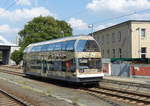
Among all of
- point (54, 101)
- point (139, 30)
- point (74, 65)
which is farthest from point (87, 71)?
point (139, 30)

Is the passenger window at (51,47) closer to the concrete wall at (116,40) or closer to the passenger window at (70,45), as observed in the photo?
the passenger window at (70,45)

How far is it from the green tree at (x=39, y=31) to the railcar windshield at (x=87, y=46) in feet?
145

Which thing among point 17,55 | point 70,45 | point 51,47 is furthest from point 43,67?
point 17,55

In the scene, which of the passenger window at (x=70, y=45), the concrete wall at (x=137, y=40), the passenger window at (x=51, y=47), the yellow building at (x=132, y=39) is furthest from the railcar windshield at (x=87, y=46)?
the concrete wall at (x=137, y=40)

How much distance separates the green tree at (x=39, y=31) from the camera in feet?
215

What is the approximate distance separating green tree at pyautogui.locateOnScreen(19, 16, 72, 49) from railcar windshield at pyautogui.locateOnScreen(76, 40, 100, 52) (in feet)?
145

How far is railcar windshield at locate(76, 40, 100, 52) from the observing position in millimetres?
20312

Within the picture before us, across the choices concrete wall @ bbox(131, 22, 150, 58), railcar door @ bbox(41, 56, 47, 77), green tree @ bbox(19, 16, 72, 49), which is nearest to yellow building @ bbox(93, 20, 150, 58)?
concrete wall @ bbox(131, 22, 150, 58)

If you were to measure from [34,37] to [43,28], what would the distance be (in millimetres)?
3293

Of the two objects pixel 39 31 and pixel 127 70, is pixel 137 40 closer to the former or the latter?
pixel 127 70

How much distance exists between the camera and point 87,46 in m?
20.7

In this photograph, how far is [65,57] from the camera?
69.7 ft

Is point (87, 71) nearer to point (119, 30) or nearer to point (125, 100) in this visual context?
point (125, 100)

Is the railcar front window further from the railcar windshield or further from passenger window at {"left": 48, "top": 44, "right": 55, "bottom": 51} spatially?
passenger window at {"left": 48, "top": 44, "right": 55, "bottom": 51}
